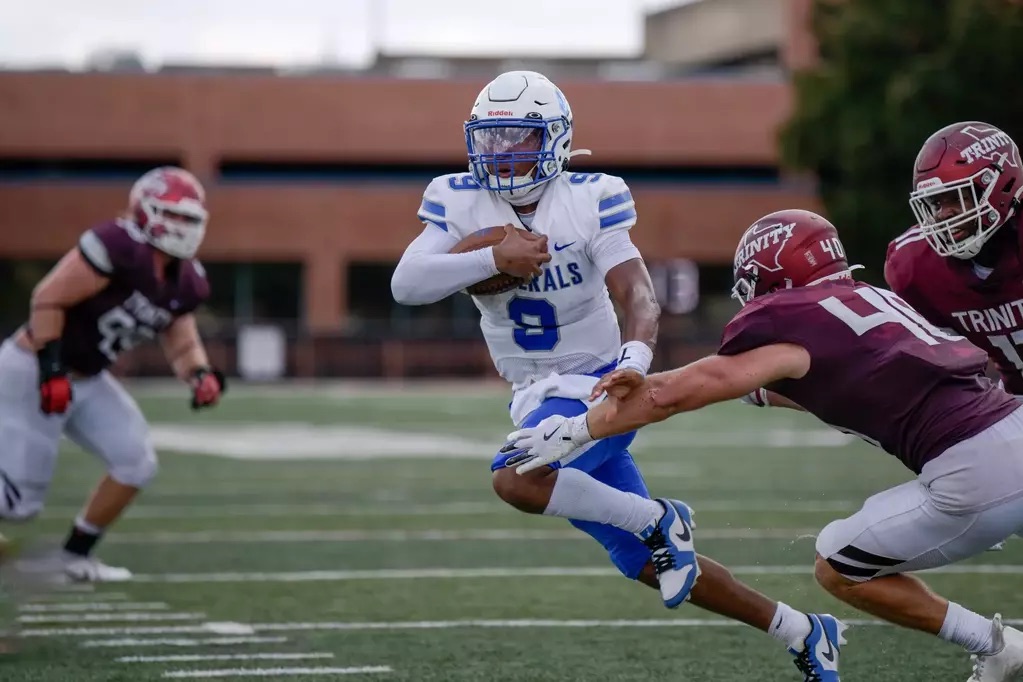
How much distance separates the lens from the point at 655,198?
113 feet

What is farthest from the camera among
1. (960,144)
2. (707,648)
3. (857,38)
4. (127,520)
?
(857,38)

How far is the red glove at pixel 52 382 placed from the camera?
662 cm

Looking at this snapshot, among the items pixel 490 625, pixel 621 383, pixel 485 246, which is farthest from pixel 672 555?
pixel 490 625

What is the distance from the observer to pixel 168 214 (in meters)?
7.02

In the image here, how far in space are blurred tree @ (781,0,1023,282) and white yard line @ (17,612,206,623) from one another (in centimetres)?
1949

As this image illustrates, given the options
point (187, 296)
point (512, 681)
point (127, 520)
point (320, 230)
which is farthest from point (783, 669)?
point (320, 230)

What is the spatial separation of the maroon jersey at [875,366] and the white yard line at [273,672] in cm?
177

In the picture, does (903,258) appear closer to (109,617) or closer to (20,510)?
(109,617)

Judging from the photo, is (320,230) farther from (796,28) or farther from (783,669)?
(783,669)

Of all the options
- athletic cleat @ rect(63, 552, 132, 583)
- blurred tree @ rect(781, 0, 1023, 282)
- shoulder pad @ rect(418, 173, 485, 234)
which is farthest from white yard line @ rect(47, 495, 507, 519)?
blurred tree @ rect(781, 0, 1023, 282)

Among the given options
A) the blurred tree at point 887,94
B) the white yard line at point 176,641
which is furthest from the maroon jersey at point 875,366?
the blurred tree at point 887,94

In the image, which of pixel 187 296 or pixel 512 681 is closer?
pixel 512 681

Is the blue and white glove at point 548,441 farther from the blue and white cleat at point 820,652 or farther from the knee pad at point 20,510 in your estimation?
the knee pad at point 20,510

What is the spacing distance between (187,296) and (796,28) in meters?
29.4
